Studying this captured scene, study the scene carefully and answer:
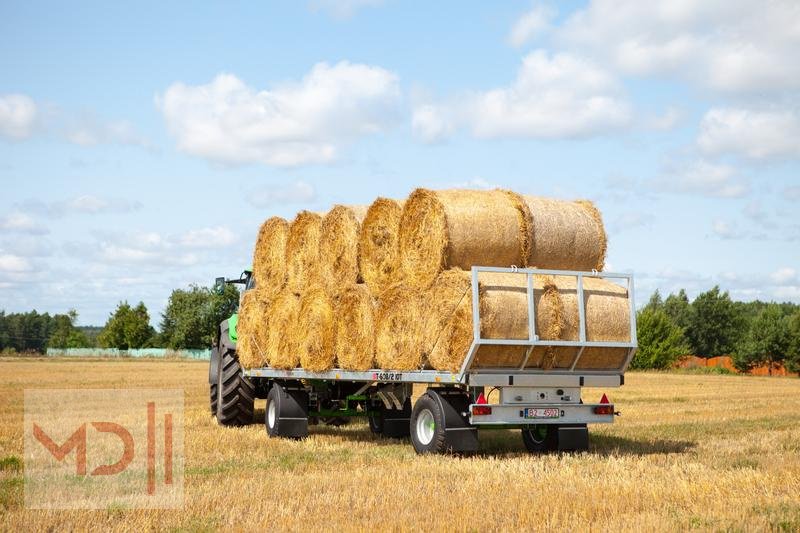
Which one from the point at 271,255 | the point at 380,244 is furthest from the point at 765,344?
the point at 380,244

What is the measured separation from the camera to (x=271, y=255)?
15469mm

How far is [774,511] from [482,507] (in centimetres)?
235

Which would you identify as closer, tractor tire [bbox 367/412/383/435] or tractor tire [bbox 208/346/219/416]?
tractor tire [bbox 367/412/383/435]

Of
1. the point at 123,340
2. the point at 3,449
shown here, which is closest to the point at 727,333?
the point at 123,340

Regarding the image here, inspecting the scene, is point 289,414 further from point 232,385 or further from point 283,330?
point 232,385

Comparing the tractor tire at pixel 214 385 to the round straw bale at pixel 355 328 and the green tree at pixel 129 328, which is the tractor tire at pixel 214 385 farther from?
the green tree at pixel 129 328

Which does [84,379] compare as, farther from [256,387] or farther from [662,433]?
[662,433]

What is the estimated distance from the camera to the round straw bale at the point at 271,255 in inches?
598

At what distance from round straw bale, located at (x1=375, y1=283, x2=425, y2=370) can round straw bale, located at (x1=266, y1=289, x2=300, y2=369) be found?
2228 millimetres

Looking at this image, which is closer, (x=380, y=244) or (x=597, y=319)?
(x=597, y=319)

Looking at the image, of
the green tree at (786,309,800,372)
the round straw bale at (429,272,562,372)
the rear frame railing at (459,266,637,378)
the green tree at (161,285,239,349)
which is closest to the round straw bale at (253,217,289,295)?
the round straw bale at (429,272,562,372)

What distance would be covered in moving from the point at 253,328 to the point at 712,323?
78.9 metres

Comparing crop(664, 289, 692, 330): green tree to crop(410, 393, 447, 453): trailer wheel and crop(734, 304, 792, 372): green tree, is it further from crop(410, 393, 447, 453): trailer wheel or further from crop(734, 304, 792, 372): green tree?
crop(410, 393, 447, 453): trailer wheel

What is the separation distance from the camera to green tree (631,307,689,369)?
61375mm
